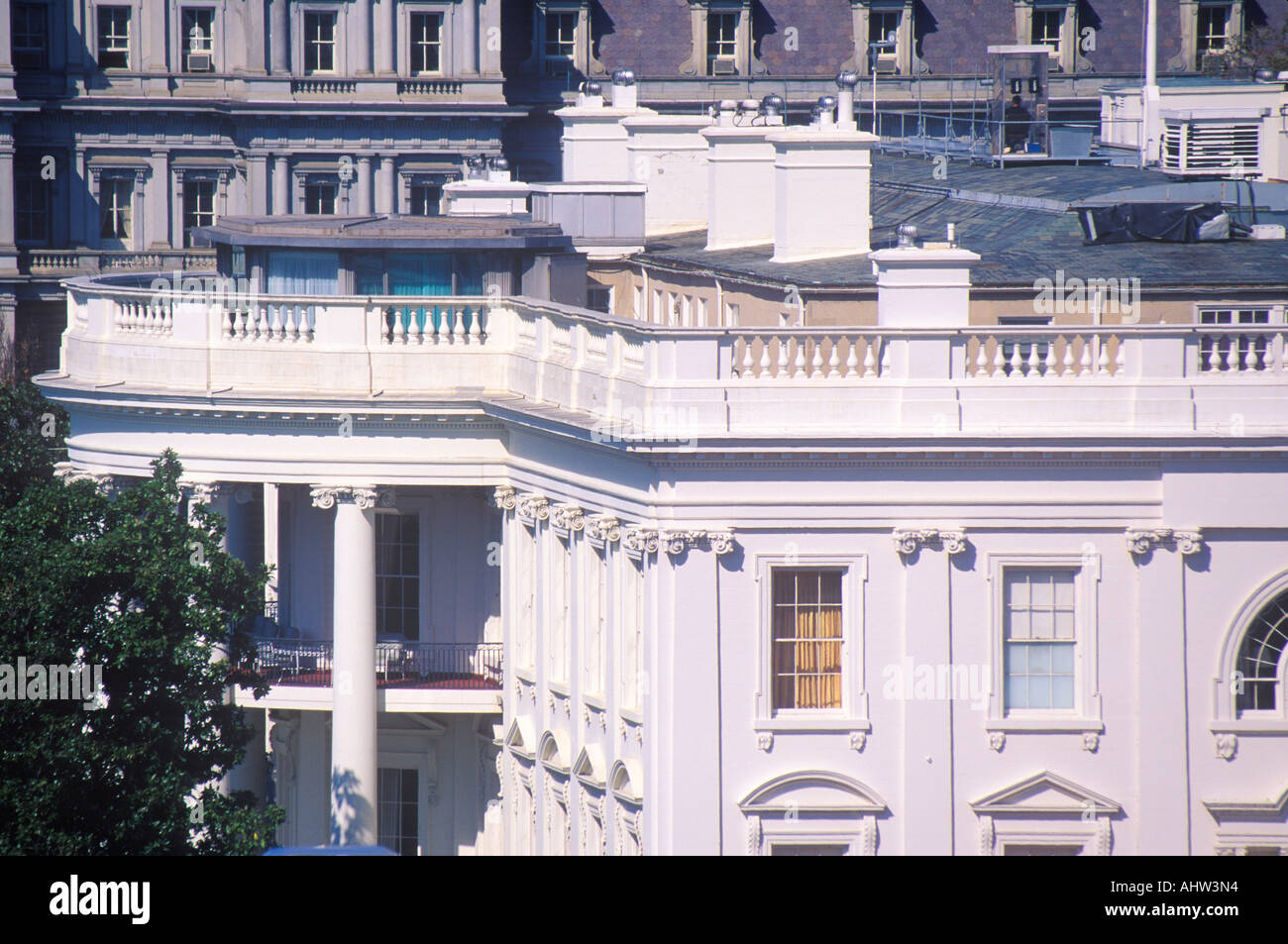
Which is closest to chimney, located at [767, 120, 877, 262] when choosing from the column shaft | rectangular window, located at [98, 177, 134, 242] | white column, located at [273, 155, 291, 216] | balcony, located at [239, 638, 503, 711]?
balcony, located at [239, 638, 503, 711]

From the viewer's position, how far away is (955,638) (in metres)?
42.6

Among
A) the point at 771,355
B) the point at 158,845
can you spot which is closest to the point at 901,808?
the point at 771,355

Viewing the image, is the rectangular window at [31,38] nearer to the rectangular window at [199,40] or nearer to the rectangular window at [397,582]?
the rectangular window at [199,40]

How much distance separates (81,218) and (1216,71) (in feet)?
166

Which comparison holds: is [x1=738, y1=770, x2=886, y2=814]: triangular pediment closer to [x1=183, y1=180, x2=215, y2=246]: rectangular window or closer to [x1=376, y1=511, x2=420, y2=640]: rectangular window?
[x1=376, y1=511, x2=420, y2=640]: rectangular window

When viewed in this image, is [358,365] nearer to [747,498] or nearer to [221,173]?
[747,498]

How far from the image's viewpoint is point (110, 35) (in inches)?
5025

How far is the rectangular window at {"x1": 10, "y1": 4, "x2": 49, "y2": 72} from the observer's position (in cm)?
12700

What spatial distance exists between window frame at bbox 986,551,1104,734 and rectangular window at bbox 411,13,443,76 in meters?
89.3

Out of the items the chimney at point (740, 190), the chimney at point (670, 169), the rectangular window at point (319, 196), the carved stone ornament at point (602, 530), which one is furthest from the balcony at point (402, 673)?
the rectangular window at point (319, 196)

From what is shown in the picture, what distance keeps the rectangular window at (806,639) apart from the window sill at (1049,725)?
2.42 meters

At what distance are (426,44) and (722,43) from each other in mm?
15389

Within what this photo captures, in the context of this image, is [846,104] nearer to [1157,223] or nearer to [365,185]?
[1157,223]

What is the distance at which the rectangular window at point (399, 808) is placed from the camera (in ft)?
180
